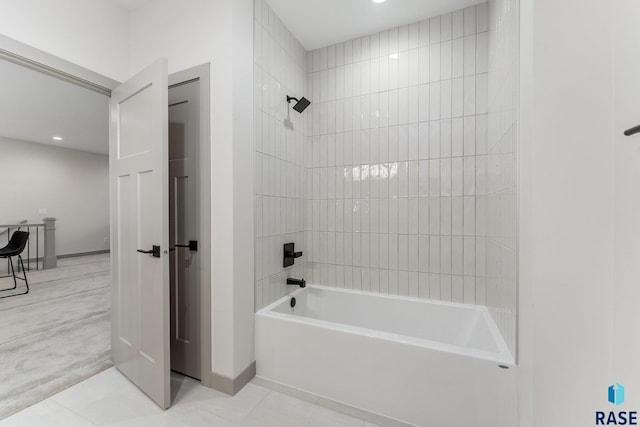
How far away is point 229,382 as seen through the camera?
1633mm

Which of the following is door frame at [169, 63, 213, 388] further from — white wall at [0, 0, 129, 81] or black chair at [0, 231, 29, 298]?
black chair at [0, 231, 29, 298]

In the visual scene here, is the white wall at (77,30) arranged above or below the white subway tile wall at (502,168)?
above

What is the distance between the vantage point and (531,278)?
1.00 metres

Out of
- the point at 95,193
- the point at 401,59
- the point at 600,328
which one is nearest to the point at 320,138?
the point at 401,59

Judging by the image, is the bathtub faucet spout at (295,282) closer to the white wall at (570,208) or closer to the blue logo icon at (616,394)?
the white wall at (570,208)

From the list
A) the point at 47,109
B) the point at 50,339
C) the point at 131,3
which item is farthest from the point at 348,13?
the point at 47,109

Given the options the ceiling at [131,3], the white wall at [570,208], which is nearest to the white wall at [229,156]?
the ceiling at [131,3]

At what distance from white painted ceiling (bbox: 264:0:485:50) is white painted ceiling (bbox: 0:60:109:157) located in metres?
2.30

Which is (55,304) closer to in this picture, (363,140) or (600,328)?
(363,140)

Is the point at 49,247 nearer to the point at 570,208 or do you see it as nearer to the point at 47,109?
the point at 47,109

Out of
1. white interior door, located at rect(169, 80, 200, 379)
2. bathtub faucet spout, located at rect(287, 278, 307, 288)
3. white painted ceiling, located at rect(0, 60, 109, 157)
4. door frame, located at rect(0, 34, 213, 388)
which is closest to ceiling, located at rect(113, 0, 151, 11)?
door frame, located at rect(0, 34, 213, 388)

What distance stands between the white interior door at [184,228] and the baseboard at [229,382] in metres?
0.17

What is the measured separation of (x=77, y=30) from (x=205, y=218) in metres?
1.49

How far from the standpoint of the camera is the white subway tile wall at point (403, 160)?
1937 mm
